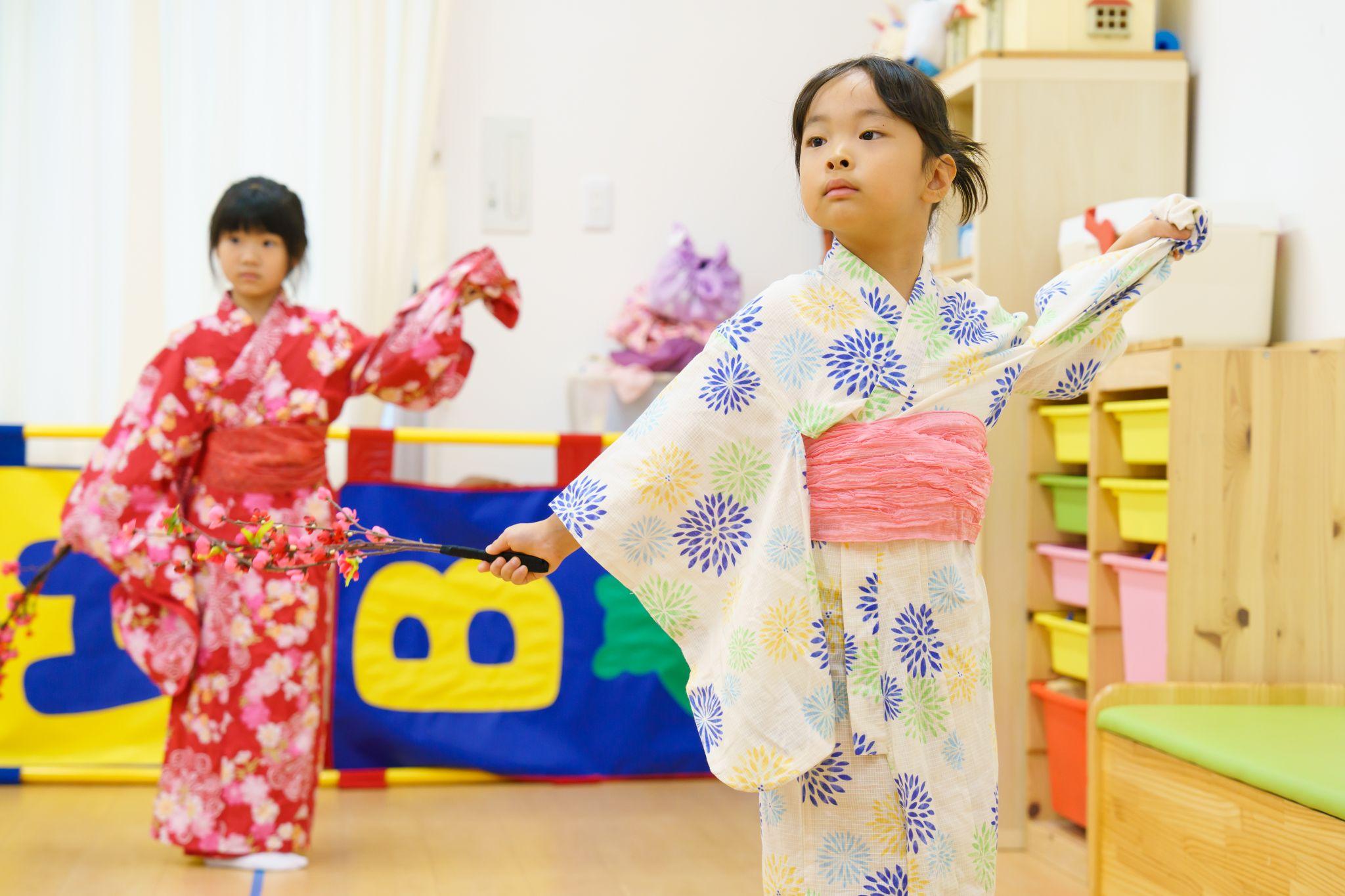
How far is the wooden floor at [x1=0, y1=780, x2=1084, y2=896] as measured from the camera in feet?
7.59

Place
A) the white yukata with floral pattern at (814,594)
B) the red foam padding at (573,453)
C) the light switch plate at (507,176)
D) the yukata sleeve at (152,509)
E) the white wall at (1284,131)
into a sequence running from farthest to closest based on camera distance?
1. the light switch plate at (507,176)
2. the red foam padding at (573,453)
3. the yukata sleeve at (152,509)
4. the white wall at (1284,131)
5. the white yukata with floral pattern at (814,594)

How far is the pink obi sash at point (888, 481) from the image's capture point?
1.33 m

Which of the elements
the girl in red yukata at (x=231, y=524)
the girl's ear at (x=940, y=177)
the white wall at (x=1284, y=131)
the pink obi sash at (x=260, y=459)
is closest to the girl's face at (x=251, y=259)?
the girl in red yukata at (x=231, y=524)

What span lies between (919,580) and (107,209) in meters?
2.79

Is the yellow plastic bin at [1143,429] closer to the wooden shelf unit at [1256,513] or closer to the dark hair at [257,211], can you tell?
the wooden shelf unit at [1256,513]

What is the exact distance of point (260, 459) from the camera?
2422 millimetres

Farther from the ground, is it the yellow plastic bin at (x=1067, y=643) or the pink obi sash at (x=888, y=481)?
the pink obi sash at (x=888, y=481)

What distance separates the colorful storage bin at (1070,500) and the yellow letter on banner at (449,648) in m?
1.18

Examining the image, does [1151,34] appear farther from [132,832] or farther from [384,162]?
[132,832]

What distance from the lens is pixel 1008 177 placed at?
2.59 metres

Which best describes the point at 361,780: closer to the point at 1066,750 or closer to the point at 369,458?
the point at 369,458

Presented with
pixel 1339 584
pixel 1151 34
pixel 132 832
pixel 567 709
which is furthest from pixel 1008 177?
pixel 132 832

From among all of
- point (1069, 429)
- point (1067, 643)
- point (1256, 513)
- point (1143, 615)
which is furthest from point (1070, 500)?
point (1256, 513)

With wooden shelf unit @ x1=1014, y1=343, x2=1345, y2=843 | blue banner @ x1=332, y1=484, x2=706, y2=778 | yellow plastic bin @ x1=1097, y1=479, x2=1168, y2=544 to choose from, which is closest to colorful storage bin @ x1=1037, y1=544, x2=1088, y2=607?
yellow plastic bin @ x1=1097, y1=479, x2=1168, y2=544
